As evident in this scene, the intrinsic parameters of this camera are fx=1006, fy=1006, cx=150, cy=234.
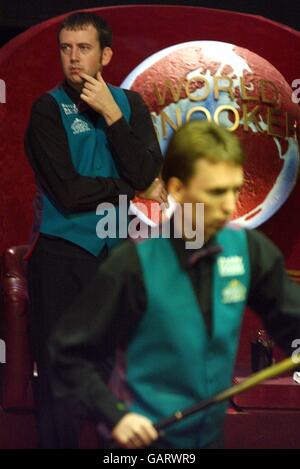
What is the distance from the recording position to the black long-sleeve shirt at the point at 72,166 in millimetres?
2359

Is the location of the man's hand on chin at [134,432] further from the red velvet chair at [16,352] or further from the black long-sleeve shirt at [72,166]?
the red velvet chair at [16,352]

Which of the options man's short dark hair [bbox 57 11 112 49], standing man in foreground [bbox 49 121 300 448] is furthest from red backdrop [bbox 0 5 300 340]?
standing man in foreground [bbox 49 121 300 448]

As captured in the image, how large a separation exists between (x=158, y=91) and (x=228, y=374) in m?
1.65

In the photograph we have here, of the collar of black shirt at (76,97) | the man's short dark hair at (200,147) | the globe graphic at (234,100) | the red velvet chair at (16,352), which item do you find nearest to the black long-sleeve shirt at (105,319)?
the man's short dark hair at (200,147)

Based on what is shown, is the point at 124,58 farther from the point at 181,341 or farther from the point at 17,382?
the point at 181,341

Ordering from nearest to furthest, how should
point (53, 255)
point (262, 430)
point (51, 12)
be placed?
point (53, 255), point (262, 430), point (51, 12)

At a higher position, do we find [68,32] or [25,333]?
[68,32]

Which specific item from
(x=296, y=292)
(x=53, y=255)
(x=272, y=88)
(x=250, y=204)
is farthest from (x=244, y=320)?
(x=296, y=292)

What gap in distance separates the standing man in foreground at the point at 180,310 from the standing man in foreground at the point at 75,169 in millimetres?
541

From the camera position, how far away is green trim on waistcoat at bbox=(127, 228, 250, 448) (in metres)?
1.75

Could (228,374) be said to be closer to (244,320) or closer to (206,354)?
(206,354)

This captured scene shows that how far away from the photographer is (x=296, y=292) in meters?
1.83

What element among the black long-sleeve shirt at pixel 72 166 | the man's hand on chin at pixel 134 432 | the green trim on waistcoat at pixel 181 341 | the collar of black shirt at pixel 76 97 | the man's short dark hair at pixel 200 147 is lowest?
the man's hand on chin at pixel 134 432

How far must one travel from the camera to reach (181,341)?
69.2 inches
